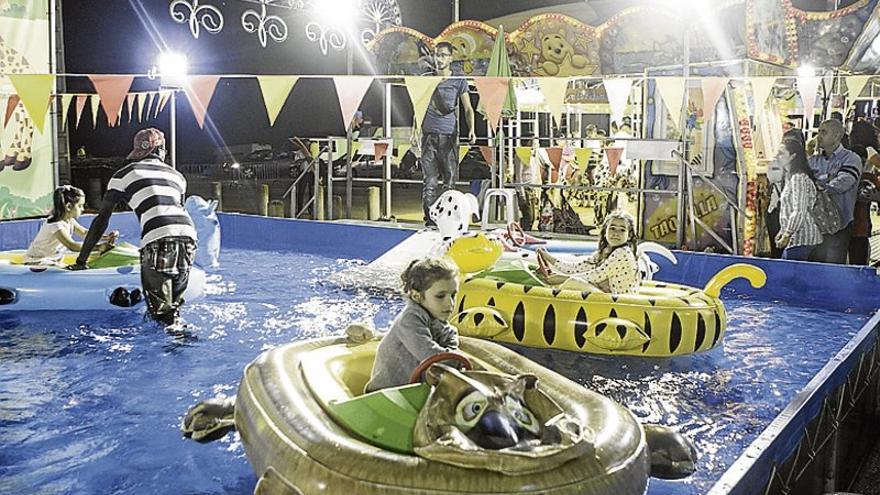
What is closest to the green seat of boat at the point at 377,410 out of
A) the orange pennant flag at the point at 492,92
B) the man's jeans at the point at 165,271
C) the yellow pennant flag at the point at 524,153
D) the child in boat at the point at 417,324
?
the child in boat at the point at 417,324

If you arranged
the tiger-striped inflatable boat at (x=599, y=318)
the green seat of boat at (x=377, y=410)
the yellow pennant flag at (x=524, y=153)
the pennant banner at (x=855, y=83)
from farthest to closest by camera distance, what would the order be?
the yellow pennant flag at (x=524, y=153)
the pennant banner at (x=855, y=83)
the tiger-striped inflatable boat at (x=599, y=318)
the green seat of boat at (x=377, y=410)

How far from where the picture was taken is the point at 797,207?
7527 mm

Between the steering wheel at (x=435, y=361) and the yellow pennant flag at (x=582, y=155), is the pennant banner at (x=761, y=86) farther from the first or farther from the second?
the steering wheel at (x=435, y=361)

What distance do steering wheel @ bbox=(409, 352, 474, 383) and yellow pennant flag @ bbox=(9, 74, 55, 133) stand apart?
5.77 metres

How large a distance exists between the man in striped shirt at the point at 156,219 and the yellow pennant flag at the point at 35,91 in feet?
8.06

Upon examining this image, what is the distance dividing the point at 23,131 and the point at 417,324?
30.6ft

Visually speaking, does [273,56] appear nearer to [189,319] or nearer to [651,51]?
[651,51]

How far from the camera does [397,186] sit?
21.7 meters

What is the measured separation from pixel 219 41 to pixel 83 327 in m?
13.7

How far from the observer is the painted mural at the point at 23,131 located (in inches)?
420

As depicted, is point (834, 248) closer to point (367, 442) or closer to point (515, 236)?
point (515, 236)

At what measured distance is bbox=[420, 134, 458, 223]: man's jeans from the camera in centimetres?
1042

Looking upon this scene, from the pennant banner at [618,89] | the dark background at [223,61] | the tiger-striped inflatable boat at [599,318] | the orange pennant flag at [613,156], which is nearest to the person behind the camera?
the tiger-striped inflatable boat at [599,318]

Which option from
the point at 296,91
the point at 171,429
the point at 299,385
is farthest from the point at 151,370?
the point at 296,91
